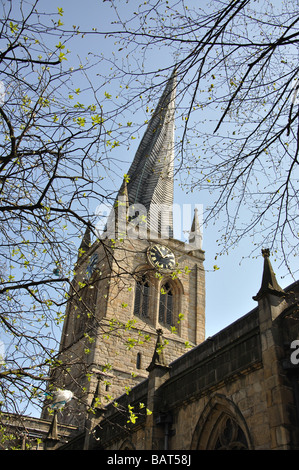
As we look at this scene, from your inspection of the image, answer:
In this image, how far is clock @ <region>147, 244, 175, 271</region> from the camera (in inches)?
1270

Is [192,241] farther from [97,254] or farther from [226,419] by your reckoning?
[226,419]

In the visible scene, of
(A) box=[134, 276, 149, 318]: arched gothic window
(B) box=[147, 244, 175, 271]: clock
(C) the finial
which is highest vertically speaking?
(B) box=[147, 244, 175, 271]: clock

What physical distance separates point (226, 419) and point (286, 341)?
8.65 feet

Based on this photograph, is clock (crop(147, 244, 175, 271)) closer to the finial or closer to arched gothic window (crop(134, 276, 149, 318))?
arched gothic window (crop(134, 276, 149, 318))

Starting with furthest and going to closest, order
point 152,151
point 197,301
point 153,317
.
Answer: point 152,151, point 197,301, point 153,317

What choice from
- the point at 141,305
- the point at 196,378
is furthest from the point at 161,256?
the point at 196,378

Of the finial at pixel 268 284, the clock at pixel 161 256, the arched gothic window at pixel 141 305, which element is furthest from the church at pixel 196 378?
the clock at pixel 161 256

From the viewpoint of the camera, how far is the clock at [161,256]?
32.2m

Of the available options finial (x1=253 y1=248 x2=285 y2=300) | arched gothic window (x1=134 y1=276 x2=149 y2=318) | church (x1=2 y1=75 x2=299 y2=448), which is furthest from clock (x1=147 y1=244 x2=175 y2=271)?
finial (x1=253 y1=248 x2=285 y2=300)

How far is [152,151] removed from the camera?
139 feet

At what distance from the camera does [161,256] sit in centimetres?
3278

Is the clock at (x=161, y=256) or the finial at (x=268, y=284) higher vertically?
the clock at (x=161, y=256)

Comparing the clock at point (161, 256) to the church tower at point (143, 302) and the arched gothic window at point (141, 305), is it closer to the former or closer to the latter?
the church tower at point (143, 302)
